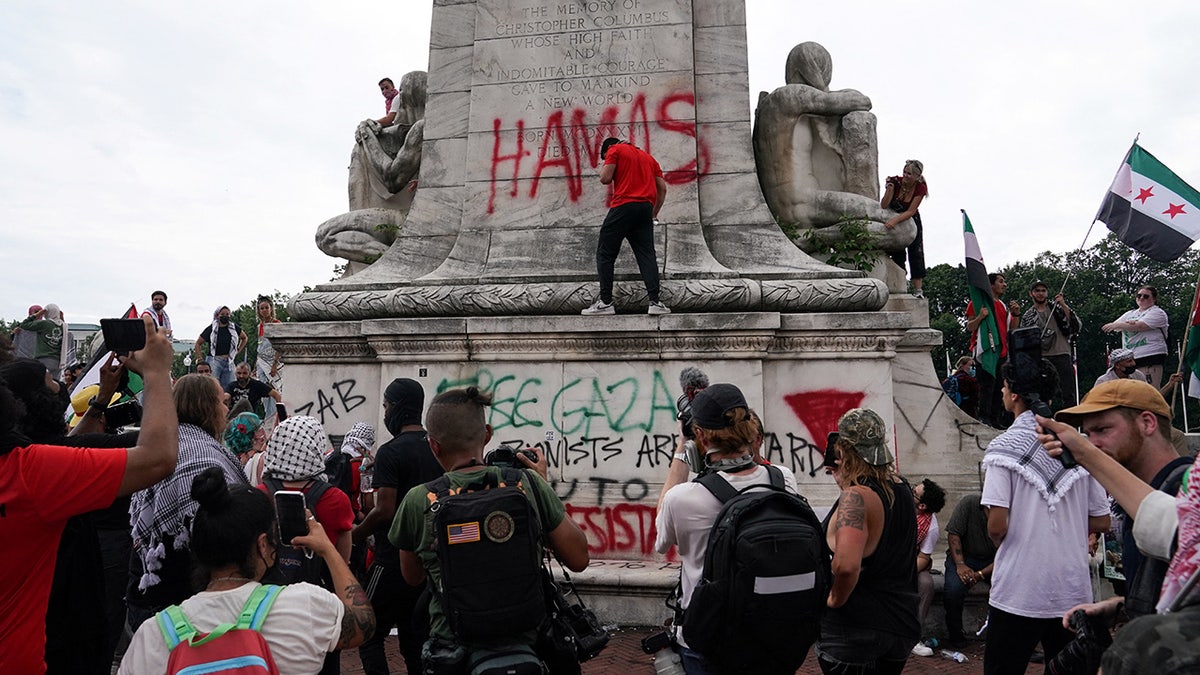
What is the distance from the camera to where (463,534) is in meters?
3.20

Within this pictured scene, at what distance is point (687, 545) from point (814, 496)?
4132 mm

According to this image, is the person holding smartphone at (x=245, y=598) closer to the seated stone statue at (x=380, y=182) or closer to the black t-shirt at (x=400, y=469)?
the black t-shirt at (x=400, y=469)

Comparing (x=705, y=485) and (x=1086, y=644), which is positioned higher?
(x=705, y=485)

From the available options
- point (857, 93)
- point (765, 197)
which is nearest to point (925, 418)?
point (765, 197)

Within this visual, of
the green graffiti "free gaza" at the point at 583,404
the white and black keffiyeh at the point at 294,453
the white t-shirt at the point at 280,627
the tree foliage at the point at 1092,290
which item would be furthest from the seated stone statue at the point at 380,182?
the tree foliage at the point at 1092,290

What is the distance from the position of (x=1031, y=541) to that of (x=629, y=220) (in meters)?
4.32

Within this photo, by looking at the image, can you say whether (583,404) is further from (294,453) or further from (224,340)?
(224,340)

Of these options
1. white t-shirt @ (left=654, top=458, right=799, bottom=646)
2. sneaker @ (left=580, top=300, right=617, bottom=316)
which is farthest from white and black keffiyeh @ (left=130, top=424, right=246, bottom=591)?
sneaker @ (left=580, top=300, right=617, bottom=316)

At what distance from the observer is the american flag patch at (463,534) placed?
3199 millimetres

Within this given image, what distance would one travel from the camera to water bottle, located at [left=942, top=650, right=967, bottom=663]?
6.33m

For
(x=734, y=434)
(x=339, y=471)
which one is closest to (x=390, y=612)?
(x=339, y=471)

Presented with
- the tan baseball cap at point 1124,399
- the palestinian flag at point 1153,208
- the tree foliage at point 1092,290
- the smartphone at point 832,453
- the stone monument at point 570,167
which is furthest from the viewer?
the tree foliage at point 1092,290

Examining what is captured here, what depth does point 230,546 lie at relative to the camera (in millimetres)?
2699

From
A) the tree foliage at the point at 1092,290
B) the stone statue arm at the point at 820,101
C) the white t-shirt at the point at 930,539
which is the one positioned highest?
the tree foliage at the point at 1092,290
